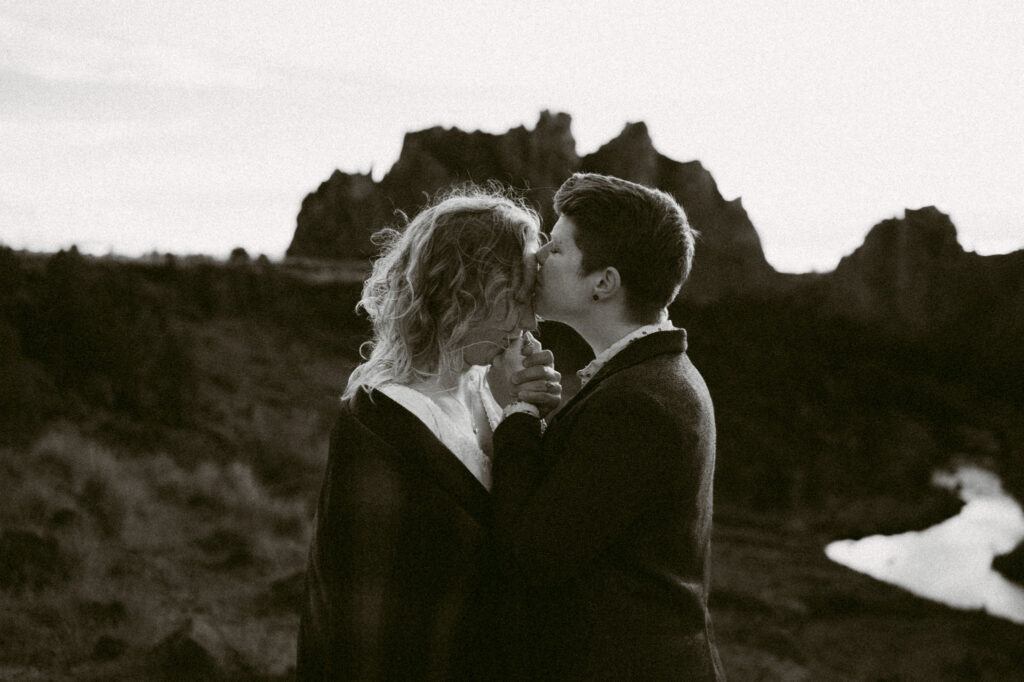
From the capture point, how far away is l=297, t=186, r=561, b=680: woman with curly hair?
2053 mm

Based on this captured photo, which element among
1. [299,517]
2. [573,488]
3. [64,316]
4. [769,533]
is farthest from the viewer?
[769,533]

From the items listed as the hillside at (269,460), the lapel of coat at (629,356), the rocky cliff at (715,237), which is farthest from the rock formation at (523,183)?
the lapel of coat at (629,356)

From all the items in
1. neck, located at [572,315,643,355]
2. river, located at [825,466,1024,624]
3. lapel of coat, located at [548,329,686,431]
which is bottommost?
river, located at [825,466,1024,624]

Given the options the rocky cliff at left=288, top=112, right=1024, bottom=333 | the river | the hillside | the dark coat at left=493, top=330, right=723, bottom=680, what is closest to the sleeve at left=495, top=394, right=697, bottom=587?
the dark coat at left=493, top=330, right=723, bottom=680

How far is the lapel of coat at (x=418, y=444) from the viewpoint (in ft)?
6.70

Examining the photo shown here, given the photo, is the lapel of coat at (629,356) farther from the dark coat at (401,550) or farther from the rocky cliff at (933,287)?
the rocky cliff at (933,287)

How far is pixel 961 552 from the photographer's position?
16703 millimetres

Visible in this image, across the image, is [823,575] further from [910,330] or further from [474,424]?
[474,424]

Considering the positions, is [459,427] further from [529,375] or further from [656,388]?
[656,388]

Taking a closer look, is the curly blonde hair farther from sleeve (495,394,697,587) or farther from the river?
the river

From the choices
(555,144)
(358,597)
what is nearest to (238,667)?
(358,597)

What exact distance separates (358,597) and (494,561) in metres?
0.32

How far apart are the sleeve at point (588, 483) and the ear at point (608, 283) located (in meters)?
0.30

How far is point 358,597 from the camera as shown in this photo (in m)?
2.07
